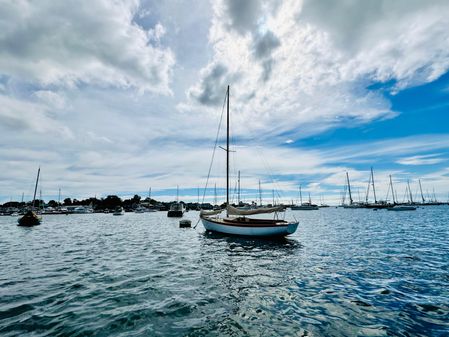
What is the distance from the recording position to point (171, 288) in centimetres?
1095

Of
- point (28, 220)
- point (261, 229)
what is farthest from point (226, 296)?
point (28, 220)

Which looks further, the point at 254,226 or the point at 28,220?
the point at 28,220

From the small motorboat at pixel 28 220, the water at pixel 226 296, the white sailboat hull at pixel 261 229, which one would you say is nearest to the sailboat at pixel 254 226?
the white sailboat hull at pixel 261 229

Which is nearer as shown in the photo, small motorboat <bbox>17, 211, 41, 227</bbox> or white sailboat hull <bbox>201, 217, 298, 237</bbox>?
white sailboat hull <bbox>201, 217, 298, 237</bbox>

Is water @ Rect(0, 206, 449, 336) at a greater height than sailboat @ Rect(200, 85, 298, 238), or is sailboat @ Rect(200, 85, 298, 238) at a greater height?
sailboat @ Rect(200, 85, 298, 238)

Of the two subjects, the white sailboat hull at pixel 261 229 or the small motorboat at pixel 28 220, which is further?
the small motorboat at pixel 28 220

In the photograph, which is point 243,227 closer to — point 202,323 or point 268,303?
point 268,303

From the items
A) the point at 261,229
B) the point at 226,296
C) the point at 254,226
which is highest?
the point at 254,226

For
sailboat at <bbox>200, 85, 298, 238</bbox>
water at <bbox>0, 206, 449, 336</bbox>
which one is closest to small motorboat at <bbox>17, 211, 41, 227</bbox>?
water at <bbox>0, 206, 449, 336</bbox>

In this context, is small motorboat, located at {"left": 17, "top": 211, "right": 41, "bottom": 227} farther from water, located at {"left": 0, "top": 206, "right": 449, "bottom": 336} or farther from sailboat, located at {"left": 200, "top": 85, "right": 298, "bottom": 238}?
sailboat, located at {"left": 200, "top": 85, "right": 298, "bottom": 238}

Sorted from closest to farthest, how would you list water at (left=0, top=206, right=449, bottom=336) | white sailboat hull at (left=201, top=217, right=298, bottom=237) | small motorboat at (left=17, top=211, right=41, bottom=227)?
water at (left=0, top=206, right=449, bottom=336) → white sailboat hull at (left=201, top=217, right=298, bottom=237) → small motorboat at (left=17, top=211, right=41, bottom=227)

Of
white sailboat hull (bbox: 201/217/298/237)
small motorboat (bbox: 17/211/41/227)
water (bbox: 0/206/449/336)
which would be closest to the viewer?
water (bbox: 0/206/449/336)

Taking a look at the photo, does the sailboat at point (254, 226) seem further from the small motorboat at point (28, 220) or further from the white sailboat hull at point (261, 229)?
the small motorboat at point (28, 220)

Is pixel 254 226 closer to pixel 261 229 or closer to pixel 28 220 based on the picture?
pixel 261 229
